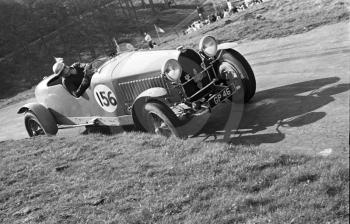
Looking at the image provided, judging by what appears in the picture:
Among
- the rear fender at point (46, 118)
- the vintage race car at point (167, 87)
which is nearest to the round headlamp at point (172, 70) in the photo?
the vintage race car at point (167, 87)

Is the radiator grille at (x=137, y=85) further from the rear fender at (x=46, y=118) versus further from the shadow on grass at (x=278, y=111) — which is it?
the rear fender at (x=46, y=118)

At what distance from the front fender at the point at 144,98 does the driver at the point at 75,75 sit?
1.65 meters

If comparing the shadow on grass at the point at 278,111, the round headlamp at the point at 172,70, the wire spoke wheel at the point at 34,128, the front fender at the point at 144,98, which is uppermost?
the round headlamp at the point at 172,70

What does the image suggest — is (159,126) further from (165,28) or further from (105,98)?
(165,28)

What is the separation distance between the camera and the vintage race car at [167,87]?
22.1ft

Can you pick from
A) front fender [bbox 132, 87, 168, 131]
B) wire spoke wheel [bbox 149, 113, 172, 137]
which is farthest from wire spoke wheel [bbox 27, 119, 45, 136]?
wire spoke wheel [bbox 149, 113, 172, 137]

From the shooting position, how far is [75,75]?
8.85 m

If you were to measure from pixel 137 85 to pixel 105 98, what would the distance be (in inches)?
38.0

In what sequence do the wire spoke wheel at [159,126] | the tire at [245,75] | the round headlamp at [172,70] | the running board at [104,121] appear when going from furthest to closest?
the running board at [104,121] < the tire at [245,75] < the wire spoke wheel at [159,126] < the round headlamp at [172,70]

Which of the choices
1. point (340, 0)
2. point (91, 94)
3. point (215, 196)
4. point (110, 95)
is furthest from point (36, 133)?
point (340, 0)

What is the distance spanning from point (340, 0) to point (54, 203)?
10.6m

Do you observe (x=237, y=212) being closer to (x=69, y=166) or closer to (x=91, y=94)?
(x=69, y=166)

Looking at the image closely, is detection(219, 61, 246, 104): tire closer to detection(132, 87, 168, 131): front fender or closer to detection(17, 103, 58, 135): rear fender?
detection(132, 87, 168, 131): front fender

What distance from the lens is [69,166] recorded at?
6.82 meters
